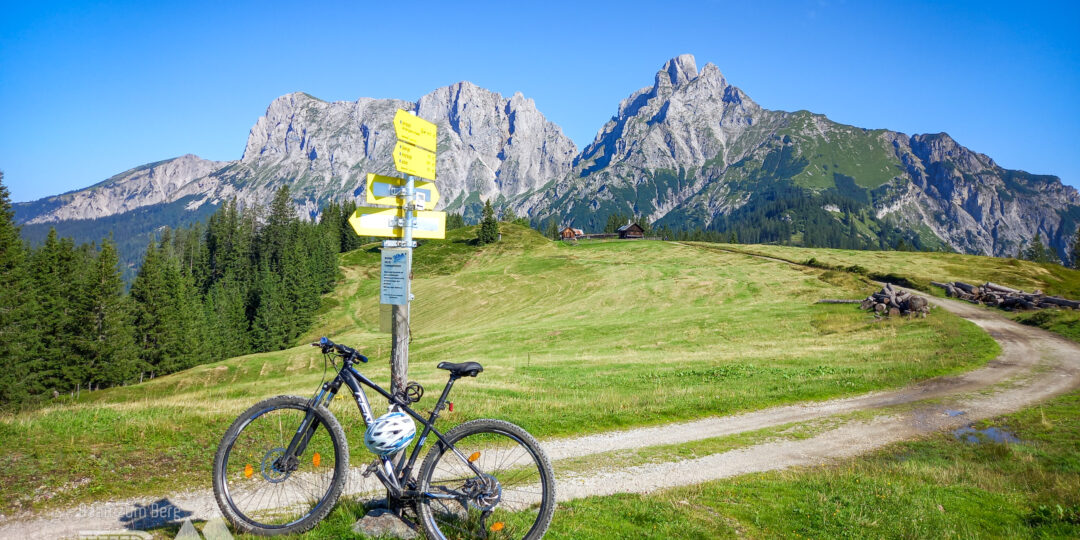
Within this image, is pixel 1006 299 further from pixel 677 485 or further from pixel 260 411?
pixel 260 411

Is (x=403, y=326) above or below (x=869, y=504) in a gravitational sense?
above

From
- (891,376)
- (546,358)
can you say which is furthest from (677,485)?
(546,358)

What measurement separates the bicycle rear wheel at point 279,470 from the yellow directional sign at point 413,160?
12.1 feet

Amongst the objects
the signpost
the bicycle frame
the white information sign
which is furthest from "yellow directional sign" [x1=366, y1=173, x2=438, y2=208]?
the bicycle frame

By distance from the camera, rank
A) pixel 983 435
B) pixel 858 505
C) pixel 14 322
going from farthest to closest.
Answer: pixel 14 322 < pixel 983 435 < pixel 858 505

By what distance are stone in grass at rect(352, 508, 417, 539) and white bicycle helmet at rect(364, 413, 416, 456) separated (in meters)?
0.92

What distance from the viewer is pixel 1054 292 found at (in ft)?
177

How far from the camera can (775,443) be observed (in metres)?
14.0

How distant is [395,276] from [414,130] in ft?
7.65

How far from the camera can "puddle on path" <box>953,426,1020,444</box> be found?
1469cm

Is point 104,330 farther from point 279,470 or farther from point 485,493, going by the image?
point 485,493

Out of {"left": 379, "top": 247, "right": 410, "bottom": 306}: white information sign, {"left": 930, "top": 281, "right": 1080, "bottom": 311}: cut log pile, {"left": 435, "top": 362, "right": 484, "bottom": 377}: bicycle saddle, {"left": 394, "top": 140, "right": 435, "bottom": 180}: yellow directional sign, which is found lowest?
{"left": 930, "top": 281, "right": 1080, "bottom": 311}: cut log pile

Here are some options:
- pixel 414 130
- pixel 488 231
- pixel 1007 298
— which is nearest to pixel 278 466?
pixel 414 130

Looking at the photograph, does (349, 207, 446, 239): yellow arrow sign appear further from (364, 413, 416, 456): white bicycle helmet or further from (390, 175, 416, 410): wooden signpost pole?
(364, 413, 416, 456): white bicycle helmet
